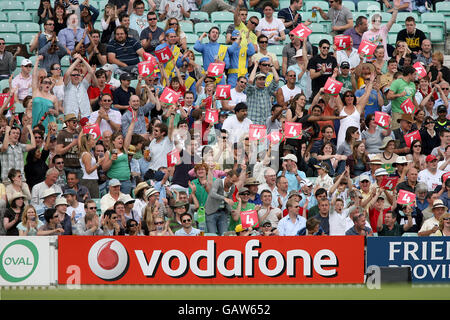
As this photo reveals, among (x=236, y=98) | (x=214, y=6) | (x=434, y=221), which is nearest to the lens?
(x=434, y=221)

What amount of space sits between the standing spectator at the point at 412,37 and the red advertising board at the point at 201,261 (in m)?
6.98

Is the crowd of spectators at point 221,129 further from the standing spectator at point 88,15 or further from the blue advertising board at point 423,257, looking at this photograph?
the blue advertising board at point 423,257

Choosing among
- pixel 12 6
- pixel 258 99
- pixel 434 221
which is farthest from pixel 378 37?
pixel 12 6

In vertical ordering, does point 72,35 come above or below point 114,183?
above

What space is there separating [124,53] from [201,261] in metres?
5.83

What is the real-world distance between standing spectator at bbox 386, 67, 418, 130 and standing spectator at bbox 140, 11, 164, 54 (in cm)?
402

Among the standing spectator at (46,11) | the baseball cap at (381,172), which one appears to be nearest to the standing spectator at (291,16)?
the standing spectator at (46,11)

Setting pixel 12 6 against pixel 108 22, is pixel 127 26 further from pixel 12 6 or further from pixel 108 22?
A: pixel 12 6

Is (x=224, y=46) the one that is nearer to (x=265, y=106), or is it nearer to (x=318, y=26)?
(x=265, y=106)

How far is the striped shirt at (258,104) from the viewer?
16.3 m

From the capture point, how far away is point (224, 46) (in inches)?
672

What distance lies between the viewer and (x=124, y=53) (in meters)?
17.1

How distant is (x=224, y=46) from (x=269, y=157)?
2730 millimetres
